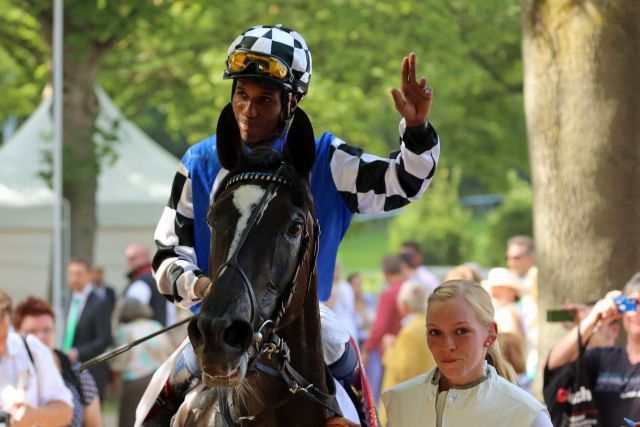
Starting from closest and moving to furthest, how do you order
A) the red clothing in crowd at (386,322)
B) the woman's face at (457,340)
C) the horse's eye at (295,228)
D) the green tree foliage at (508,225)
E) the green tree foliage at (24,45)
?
the horse's eye at (295,228) → the woman's face at (457,340) → the red clothing in crowd at (386,322) → the green tree foliage at (24,45) → the green tree foliage at (508,225)

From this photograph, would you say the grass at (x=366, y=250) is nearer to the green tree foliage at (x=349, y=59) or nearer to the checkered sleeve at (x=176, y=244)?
the green tree foliage at (x=349, y=59)

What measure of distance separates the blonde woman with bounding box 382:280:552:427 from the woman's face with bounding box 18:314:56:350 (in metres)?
4.45

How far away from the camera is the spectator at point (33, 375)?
7.39m

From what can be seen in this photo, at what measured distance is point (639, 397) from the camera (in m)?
6.46

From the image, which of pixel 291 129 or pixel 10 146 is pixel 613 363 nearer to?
pixel 291 129

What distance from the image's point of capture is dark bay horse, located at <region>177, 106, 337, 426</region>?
384 centimetres

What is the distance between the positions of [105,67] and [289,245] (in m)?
18.1

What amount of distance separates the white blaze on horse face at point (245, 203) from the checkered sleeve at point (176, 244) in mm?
530

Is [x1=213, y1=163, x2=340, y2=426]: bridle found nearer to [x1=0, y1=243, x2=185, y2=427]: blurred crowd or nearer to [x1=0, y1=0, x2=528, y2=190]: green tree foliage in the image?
[x1=0, y1=243, x2=185, y2=427]: blurred crowd

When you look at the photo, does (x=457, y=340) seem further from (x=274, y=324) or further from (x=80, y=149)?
(x=80, y=149)

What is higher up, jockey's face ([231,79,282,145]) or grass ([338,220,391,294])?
jockey's face ([231,79,282,145])

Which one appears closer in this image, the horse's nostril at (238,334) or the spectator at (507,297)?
the horse's nostril at (238,334)

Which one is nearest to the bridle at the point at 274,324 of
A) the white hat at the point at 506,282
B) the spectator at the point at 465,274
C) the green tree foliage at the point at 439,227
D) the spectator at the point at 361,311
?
the spectator at the point at 465,274

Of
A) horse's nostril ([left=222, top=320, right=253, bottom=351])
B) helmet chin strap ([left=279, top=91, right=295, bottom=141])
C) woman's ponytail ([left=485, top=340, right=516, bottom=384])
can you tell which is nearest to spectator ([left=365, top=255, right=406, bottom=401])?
woman's ponytail ([left=485, top=340, right=516, bottom=384])
